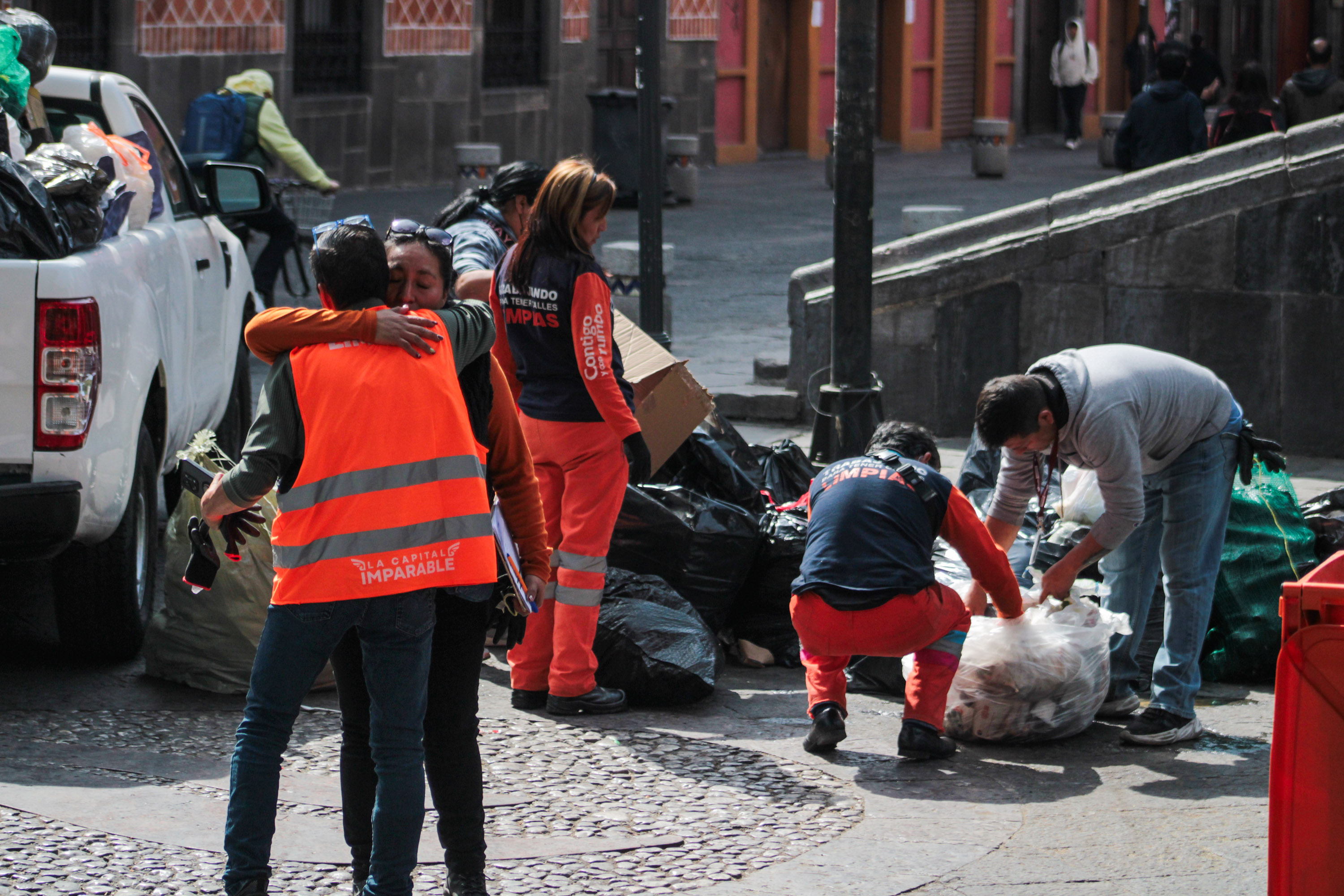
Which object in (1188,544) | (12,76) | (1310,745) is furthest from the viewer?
(12,76)

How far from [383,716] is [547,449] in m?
1.86

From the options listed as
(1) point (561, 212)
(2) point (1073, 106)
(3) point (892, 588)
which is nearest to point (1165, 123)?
(1) point (561, 212)

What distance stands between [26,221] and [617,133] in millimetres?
15337

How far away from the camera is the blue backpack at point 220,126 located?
11922 mm

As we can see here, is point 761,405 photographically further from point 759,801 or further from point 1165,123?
point 759,801

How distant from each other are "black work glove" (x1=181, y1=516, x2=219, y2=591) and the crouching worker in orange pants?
5.82ft

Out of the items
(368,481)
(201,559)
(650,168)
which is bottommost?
(201,559)

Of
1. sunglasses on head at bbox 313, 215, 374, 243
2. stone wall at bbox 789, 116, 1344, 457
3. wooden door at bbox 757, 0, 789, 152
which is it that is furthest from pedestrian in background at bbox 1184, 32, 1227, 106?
sunglasses on head at bbox 313, 215, 374, 243

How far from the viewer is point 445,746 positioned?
143 inches

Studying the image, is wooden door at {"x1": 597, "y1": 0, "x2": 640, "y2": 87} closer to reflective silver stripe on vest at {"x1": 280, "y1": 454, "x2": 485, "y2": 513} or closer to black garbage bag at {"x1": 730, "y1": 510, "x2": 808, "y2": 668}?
black garbage bag at {"x1": 730, "y1": 510, "x2": 808, "y2": 668}

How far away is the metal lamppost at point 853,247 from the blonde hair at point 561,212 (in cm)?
212

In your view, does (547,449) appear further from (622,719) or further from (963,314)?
(963,314)

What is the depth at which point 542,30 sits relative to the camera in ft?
73.7

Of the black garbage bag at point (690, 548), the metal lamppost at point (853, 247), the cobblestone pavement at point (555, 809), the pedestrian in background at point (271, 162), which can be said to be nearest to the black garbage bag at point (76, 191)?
the cobblestone pavement at point (555, 809)
